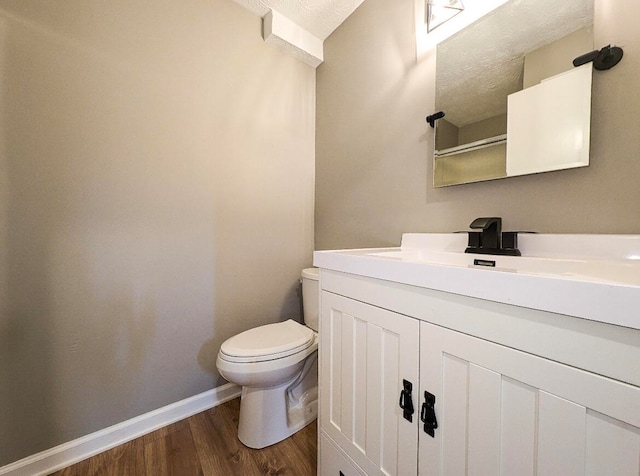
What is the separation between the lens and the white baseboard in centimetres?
99

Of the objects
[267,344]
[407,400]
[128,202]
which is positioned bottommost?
→ [267,344]

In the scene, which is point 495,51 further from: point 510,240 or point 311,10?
point 311,10

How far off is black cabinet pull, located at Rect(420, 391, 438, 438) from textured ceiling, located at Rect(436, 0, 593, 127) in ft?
3.15

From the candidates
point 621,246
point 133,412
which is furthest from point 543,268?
point 133,412

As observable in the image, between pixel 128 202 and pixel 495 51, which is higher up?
pixel 495 51

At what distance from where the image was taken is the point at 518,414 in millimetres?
454

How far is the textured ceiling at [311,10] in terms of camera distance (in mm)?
1395

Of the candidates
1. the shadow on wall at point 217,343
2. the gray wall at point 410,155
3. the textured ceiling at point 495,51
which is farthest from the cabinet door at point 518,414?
the shadow on wall at point 217,343

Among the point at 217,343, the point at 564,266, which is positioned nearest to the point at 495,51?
the point at 564,266

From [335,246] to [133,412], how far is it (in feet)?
4.31

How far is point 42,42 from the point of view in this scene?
981 mm

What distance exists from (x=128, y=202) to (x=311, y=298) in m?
1.02

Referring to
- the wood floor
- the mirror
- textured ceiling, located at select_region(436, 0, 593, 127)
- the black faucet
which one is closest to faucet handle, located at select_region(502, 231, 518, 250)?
the black faucet

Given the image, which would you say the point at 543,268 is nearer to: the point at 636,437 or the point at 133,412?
the point at 636,437
